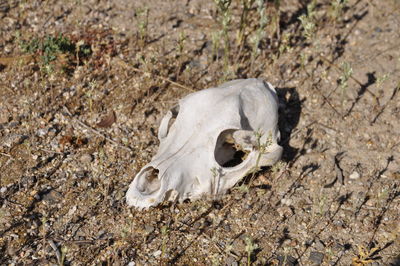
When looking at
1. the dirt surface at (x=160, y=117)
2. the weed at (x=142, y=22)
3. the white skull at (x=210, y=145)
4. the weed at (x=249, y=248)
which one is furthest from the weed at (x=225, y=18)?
the weed at (x=249, y=248)

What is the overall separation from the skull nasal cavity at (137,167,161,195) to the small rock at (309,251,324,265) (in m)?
1.60

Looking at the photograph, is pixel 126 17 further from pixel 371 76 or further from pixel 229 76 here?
pixel 371 76

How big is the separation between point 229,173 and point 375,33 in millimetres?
3718

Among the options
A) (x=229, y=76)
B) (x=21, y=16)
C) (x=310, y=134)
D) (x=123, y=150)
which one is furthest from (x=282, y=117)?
(x=21, y=16)

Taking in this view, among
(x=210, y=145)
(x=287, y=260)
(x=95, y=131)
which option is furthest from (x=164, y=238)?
(x=95, y=131)

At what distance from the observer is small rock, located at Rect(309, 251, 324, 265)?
5059 millimetres

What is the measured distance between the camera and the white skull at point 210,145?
5.07 meters

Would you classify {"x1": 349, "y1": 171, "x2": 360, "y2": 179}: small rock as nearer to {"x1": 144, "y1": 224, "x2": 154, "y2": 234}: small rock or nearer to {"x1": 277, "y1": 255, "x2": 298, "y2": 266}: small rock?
{"x1": 277, "y1": 255, "x2": 298, "y2": 266}: small rock

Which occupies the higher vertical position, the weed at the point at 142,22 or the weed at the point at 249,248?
the weed at the point at 142,22

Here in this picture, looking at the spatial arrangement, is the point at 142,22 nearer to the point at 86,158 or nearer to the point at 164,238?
the point at 86,158

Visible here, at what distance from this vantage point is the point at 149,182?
5219 mm

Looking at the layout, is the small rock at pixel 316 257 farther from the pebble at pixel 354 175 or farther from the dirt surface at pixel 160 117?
the pebble at pixel 354 175

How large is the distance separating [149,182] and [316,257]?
5.73ft

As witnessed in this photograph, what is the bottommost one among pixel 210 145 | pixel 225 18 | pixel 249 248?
pixel 249 248
